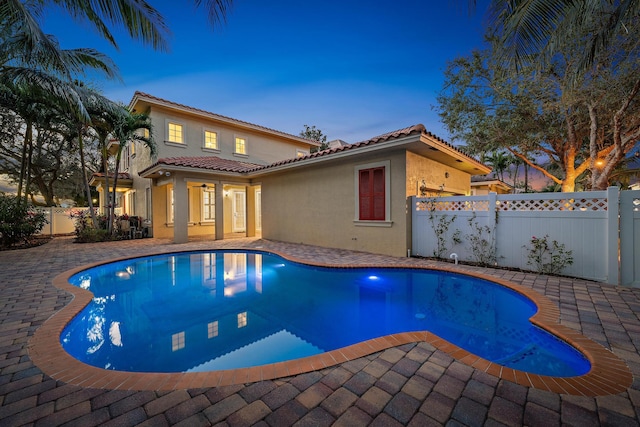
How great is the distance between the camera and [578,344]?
115 inches

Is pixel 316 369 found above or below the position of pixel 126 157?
below

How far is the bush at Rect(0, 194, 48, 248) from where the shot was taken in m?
10.0

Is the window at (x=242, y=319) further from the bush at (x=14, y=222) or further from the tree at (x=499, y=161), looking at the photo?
the tree at (x=499, y=161)

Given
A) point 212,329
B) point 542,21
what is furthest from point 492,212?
point 212,329

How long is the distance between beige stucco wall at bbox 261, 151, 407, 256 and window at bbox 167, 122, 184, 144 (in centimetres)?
493

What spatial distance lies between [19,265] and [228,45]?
8.32 m

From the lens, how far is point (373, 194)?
8.94 meters

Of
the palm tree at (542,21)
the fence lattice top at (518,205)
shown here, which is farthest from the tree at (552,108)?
the fence lattice top at (518,205)

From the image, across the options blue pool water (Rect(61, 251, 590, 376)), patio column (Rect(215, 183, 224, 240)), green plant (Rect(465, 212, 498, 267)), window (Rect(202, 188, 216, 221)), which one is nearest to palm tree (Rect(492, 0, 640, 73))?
green plant (Rect(465, 212, 498, 267))

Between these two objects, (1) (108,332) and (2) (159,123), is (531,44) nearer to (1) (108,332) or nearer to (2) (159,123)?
(1) (108,332)

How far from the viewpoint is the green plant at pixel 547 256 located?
19.2ft

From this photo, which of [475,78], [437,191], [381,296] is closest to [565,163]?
[475,78]

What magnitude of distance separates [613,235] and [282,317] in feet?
21.2

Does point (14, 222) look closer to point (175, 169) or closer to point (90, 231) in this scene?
point (90, 231)
